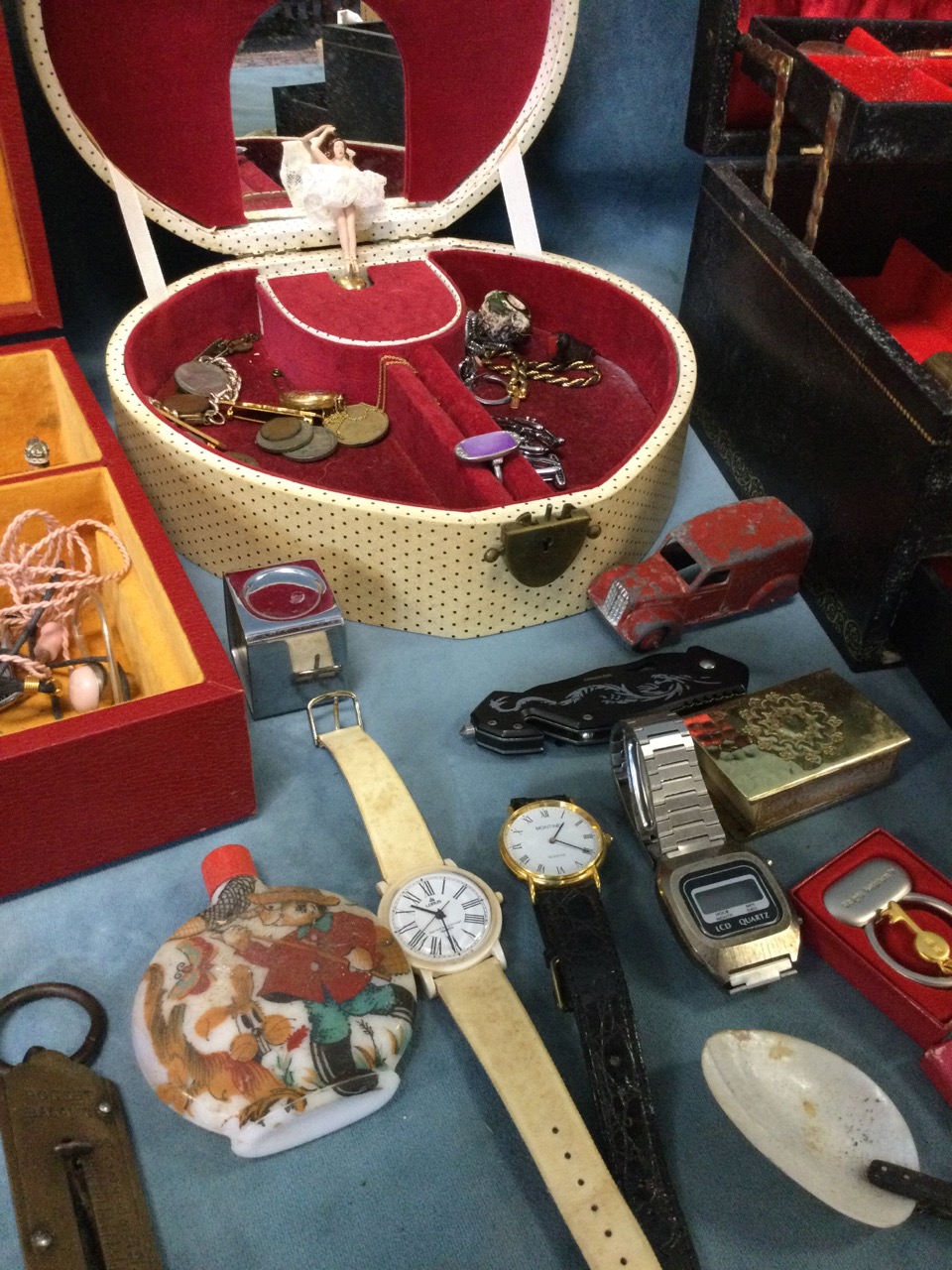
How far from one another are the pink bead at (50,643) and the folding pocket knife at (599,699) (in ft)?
2.33

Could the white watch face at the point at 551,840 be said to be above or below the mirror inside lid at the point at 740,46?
below

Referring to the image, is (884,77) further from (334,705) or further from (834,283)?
(334,705)

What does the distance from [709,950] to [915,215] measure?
6.92ft

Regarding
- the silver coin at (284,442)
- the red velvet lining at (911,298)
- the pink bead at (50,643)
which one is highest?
the red velvet lining at (911,298)

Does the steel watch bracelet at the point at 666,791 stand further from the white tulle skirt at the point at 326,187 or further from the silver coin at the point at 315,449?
the white tulle skirt at the point at 326,187

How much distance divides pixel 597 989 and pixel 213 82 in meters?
2.04

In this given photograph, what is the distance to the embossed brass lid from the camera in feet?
5.61

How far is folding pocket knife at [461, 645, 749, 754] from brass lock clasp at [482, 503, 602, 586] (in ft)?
0.70

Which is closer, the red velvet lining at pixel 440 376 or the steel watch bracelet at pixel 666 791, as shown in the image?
the steel watch bracelet at pixel 666 791

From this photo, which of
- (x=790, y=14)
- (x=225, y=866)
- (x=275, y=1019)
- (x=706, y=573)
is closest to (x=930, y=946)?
(x=706, y=573)

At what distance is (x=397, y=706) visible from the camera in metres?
1.96

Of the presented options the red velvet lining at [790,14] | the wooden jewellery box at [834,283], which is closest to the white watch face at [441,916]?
the wooden jewellery box at [834,283]

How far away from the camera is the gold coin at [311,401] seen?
7.95ft

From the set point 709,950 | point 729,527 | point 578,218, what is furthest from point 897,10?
point 709,950
